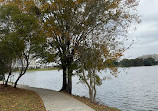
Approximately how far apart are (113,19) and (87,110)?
8604 millimetres

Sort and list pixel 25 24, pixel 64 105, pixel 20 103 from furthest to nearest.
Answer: pixel 25 24
pixel 20 103
pixel 64 105

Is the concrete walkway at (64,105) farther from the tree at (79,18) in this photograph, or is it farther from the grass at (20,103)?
the tree at (79,18)

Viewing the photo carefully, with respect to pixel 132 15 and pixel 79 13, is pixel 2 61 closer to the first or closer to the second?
pixel 79 13

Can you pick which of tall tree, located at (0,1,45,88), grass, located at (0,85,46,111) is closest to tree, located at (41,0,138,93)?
tall tree, located at (0,1,45,88)

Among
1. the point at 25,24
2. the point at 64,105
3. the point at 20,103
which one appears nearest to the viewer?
the point at 64,105

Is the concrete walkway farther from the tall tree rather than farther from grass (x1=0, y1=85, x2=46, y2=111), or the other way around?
the tall tree

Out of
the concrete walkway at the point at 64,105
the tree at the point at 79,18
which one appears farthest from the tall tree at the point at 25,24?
the concrete walkway at the point at 64,105

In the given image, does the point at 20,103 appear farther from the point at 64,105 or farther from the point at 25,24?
the point at 25,24

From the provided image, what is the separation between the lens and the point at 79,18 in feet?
44.0

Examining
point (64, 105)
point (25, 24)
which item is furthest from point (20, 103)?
point (25, 24)

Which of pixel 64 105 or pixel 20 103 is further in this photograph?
pixel 20 103

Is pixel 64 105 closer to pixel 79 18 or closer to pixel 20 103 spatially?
pixel 20 103

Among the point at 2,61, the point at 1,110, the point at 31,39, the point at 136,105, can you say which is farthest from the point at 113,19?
the point at 2,61

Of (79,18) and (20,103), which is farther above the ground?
(79,18)
